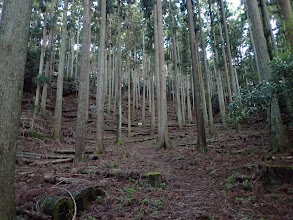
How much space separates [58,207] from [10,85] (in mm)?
1809

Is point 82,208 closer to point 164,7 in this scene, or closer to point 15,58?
point 15,58

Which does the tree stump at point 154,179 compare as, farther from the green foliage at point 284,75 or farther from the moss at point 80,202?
the green foliage at point 284,75

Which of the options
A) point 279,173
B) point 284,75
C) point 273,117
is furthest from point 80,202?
point 273,117

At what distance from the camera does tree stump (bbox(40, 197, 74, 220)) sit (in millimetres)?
2717

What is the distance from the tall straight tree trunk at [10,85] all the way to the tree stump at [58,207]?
0.47 meters

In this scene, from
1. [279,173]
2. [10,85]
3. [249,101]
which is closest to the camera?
[10,85]

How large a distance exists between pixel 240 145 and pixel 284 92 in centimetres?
447

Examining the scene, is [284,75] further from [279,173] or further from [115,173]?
[115,173]

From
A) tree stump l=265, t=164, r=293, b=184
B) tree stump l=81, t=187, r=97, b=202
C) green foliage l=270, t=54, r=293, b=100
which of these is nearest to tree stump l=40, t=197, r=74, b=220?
tree stump l=81, t=187, r=97, b=202

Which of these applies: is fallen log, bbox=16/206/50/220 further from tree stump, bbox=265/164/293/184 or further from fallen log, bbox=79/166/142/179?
tree stump, bbox=265/164/293/184

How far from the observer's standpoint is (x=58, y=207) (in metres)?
2.76

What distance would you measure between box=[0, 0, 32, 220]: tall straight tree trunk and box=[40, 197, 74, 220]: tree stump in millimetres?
473

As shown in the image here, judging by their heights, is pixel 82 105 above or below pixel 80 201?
above

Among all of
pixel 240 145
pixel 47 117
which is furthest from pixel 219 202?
pixel 47 117
